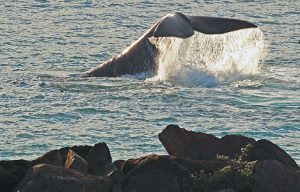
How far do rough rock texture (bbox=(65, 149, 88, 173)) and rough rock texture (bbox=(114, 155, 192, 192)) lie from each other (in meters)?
0.59

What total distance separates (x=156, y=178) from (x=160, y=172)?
109mm

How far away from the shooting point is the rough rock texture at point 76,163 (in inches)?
536

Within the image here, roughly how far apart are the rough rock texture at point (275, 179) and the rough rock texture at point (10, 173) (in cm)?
291

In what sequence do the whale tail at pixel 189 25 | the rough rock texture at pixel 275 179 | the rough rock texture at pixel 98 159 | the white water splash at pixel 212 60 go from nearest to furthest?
the rough rock texture at pixel 275 179, the rough rock texture at pixel 98 159, the whale tail at pixel 189 25, the white water splash at pixel 212 60

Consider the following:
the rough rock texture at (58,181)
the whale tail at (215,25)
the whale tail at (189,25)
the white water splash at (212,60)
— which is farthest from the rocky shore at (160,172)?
the white water splash at (212,60)

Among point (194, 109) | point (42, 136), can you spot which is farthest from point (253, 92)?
point (42, 136)

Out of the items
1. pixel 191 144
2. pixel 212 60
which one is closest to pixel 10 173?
pixel 191 144

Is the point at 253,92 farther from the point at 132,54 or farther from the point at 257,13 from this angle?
the point at 257,13

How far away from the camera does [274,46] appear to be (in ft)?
96.8

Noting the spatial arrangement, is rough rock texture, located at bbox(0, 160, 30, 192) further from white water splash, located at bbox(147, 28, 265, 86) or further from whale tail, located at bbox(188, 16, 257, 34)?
white water splash, located at bbox(147, 28, 265, 86)

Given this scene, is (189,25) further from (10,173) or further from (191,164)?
(10,173)

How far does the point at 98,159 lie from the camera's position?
47.0 feet

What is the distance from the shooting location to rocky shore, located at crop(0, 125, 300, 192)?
1304 centimetres

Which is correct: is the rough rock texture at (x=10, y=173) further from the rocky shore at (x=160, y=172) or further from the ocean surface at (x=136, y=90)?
the ocean surface at (x=136, y=90)
